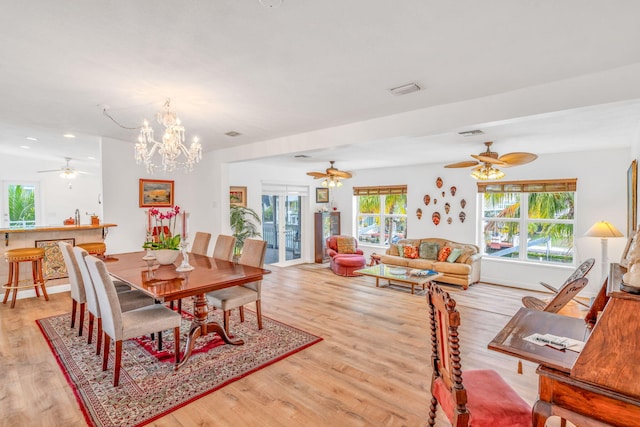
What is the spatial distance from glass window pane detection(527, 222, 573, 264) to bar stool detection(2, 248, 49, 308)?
7.97 m

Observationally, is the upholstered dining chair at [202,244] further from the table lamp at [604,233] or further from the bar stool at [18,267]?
the table lamp at [604,233]

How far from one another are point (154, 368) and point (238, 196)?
4634 mm

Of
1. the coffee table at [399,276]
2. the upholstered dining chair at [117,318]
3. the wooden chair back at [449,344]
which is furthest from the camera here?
the coffee table at [399,276]

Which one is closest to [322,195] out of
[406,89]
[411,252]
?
[411,252]

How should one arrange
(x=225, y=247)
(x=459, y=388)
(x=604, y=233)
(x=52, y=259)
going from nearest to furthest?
1. (x=459, y=388)
2. (x=225, y=247)
3. (x=604, y=233)
4. (x=52, y=259)

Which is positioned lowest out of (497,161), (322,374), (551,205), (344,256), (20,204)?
(322,374)

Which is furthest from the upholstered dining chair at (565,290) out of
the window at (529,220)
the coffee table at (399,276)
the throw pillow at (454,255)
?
the window at (529,220)

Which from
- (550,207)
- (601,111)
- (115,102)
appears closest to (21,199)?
(115,102)

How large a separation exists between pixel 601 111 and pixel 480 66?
1801 millimetres

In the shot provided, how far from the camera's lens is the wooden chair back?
1.43 m

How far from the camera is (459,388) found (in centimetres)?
146

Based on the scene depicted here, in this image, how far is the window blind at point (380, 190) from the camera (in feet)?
25.2

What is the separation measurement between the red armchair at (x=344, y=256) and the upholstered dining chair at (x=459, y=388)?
4.95 metres

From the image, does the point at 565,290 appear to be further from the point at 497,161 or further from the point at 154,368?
the point at 154,368
